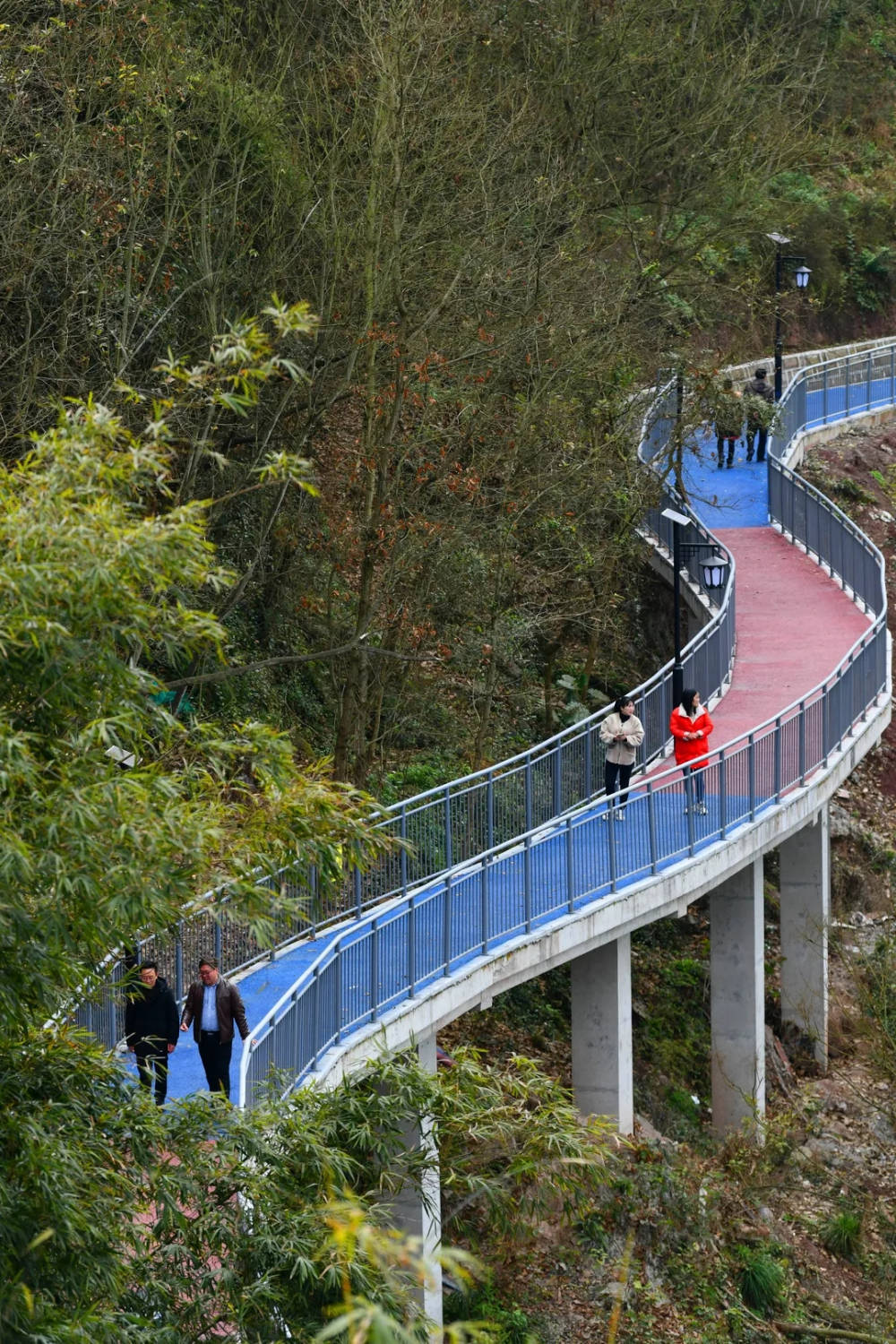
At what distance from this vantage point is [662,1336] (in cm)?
1686

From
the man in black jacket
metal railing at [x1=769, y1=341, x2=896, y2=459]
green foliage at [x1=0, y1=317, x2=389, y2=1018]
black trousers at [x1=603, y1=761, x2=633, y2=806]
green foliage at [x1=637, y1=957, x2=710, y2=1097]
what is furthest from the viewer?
metal railing at [x1=769, y1=341, x2=896, y2=459]

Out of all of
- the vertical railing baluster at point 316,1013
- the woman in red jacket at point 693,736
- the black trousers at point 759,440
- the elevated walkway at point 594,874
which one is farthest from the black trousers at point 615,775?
the black trousers at point 759,440

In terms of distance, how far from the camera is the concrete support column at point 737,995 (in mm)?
21781

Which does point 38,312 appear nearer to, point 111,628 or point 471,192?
point 471,192

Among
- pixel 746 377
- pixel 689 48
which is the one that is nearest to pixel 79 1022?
pixel 689 48

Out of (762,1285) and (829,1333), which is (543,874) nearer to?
(762,1285)

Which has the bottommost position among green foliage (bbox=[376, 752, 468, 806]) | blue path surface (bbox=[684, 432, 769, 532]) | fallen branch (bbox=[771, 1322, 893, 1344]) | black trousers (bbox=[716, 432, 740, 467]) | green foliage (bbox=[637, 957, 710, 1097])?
green foliage (bbox=[637, 957, 710, 1097])

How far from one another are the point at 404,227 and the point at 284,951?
9043 mm

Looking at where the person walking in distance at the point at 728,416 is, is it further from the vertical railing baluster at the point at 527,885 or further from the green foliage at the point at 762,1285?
the green foliage at the point at 762,1285

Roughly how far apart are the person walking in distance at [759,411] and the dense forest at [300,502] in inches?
54.1

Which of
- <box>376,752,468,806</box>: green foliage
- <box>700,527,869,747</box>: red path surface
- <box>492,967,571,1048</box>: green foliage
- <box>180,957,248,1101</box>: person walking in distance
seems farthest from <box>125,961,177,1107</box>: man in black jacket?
<box>700,527,869,747</box>: red path surface

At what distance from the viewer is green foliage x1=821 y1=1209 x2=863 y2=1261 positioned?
19.4m

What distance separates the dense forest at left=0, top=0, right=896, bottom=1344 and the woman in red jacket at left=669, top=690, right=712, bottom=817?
10.2 feet

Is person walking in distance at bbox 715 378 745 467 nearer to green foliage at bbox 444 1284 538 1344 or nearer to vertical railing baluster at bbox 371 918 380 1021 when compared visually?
vertical railing baluster at bbox 371 918 380 1021
